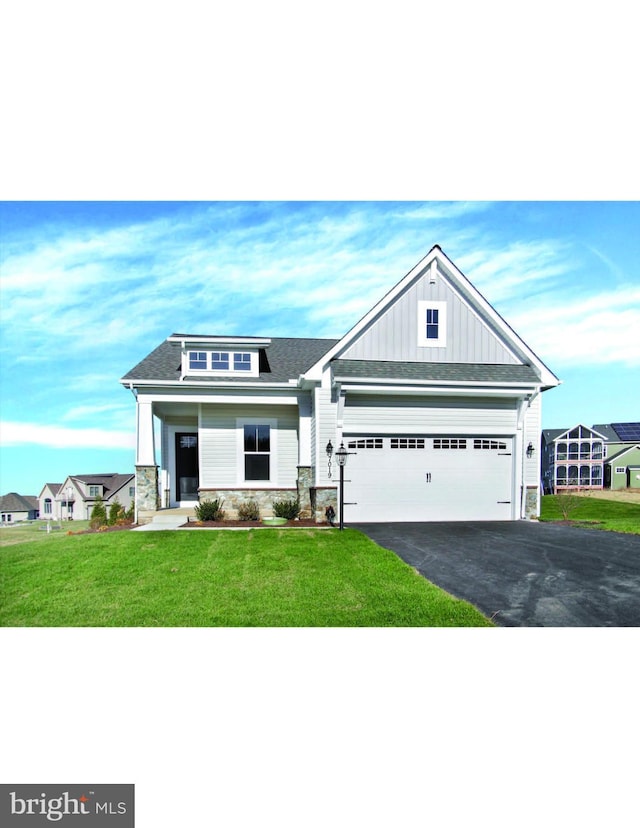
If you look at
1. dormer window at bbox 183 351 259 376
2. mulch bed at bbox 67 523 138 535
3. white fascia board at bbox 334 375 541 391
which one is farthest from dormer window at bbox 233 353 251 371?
mulch bed at bbox 67 523 138 535

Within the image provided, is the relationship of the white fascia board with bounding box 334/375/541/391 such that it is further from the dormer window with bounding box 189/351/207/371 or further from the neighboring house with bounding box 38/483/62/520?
the neighboring house with bounding box 38/483/62/520

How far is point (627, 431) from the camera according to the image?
36.8 metres

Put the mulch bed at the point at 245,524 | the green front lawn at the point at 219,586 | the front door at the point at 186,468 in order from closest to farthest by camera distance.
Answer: the green front lawn at the point at 219,586 < the mulch bed at the point at 245,524 < the front door at the point at 186,468

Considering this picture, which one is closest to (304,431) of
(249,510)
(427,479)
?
(249,510)

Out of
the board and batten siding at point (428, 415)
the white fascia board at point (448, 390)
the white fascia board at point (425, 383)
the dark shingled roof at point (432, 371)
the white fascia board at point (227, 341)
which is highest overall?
the white fascia board at point (227, 341)

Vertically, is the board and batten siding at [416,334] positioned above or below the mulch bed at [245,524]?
above

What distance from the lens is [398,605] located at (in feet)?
17.4

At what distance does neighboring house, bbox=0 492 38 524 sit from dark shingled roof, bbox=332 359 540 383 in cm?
938

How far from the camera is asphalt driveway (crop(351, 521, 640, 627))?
5117mm

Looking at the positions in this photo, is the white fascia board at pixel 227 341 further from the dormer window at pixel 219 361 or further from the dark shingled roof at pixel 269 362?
the dark shingled roof at pixel 269 362

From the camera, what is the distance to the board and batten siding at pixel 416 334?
1234 centimetres

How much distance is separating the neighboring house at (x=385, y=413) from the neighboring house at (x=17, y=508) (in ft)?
10.6

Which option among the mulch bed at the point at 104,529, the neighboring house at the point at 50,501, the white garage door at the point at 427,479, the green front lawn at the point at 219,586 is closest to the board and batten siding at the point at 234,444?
the mulch bed at the point at 104,529

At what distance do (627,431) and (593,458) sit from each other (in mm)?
3683
